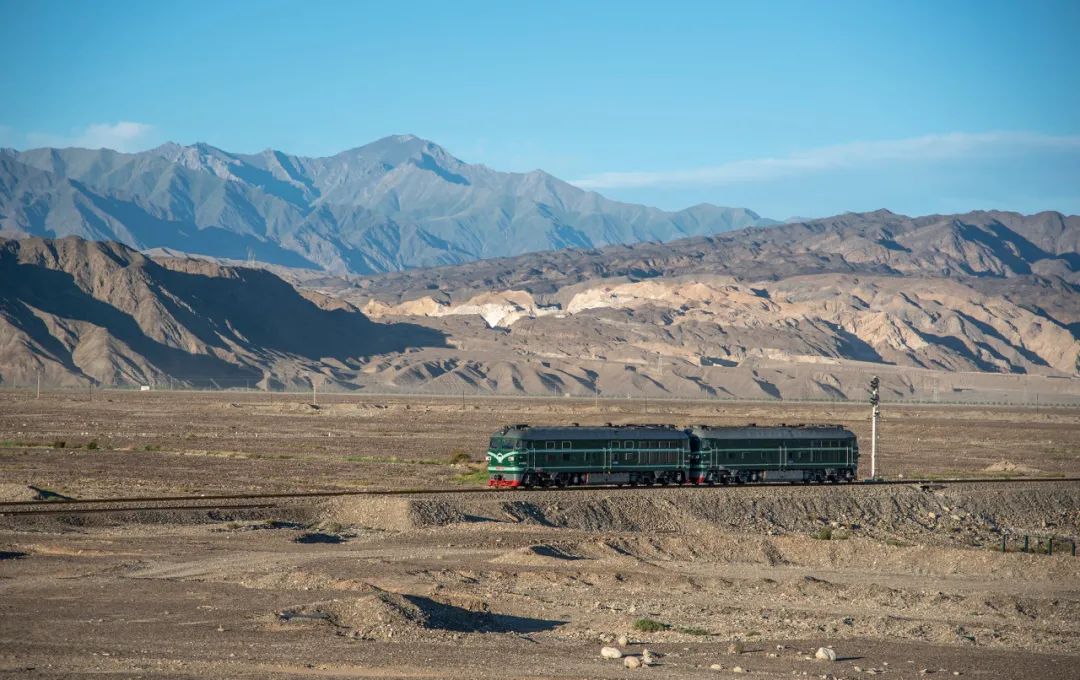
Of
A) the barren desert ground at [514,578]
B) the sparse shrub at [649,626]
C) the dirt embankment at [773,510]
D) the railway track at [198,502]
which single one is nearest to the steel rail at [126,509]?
the railway track at [198,502]

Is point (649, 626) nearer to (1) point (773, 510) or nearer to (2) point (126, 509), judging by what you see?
(2) point (126, 509)

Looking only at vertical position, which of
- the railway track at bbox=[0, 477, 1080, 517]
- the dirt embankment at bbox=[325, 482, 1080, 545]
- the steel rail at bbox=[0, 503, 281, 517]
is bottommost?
the dirt embankment at bbox=[325, 482, 1080, 545]

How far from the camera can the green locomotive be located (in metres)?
54.9

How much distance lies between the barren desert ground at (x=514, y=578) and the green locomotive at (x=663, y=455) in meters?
2.79

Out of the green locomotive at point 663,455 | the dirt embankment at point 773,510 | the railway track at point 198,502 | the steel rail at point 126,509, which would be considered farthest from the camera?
the green locomotive at point 663,455

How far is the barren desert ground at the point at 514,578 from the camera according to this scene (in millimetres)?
23938

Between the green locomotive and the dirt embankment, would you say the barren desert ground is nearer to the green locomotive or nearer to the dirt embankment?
the dirt embankment

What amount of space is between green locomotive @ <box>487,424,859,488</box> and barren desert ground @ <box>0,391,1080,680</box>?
9.17 feet

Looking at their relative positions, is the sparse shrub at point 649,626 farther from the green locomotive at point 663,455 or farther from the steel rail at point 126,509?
the green locomotive at point 663,455

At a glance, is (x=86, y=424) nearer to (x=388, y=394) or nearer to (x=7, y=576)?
(x=7, y=576)

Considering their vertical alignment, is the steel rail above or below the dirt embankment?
above

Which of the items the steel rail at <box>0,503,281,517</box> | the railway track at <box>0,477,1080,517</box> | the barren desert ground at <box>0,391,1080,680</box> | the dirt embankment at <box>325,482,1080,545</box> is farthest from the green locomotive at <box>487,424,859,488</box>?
the steel rail at <box>0,503,281,517</box>

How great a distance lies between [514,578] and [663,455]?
26025 millimetres

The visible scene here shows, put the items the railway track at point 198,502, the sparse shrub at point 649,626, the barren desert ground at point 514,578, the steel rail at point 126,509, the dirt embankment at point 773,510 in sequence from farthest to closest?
1. the dirt embankment at point 773,510
2. the railway track at point 198,502
3. the steel rail at point 126,509
4. the sparse shrub at point 649,626
5. the barren desert ground at point 514,578
